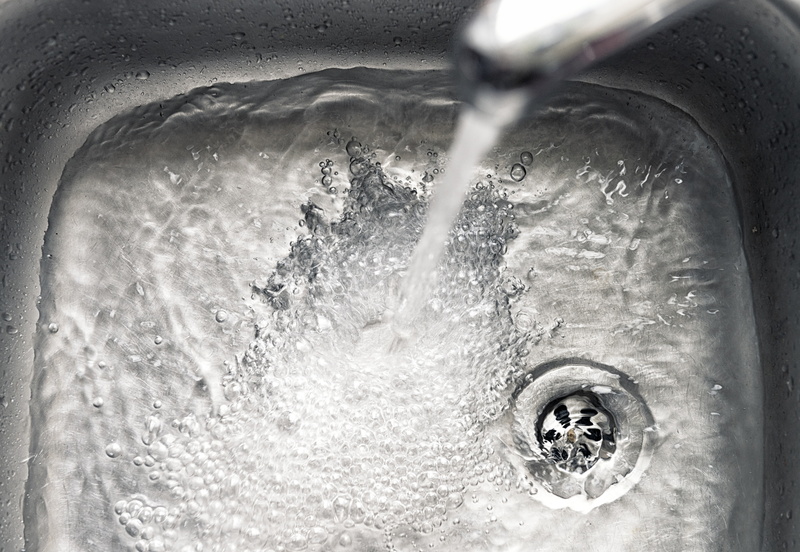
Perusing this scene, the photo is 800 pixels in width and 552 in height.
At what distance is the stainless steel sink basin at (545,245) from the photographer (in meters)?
0.71

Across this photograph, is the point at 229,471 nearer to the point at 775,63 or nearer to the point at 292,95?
the point at 292,95

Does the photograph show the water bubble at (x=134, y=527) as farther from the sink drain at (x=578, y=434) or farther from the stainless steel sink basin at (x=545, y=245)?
the sink drain at (x=578, y=434)

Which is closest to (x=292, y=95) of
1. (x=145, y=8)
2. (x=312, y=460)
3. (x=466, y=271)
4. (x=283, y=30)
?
(x=283, y=30)

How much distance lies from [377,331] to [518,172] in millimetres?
248

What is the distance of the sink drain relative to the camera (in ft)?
2.40

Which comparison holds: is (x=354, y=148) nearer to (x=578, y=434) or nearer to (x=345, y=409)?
(x=345, y=409)

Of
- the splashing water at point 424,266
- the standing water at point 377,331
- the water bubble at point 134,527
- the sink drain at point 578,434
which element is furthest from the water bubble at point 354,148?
the water bubble at point 134,527

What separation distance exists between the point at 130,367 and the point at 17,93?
1.03ft

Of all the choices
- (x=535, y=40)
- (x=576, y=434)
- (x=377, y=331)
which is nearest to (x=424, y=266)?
(x=377, y=331)

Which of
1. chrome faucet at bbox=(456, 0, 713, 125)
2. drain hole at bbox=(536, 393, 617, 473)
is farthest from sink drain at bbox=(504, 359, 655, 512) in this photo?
chrome faucet at bbox=(456, 0, 713, 125)

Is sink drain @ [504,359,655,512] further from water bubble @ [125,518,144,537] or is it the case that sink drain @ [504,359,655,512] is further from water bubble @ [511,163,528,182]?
water bubble @ [125,518,144,537]

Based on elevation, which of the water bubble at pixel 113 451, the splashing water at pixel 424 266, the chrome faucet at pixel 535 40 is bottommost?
the water bubble at pixel 113 451

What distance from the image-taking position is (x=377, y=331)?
742 mm

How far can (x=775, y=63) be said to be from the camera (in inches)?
27.0
